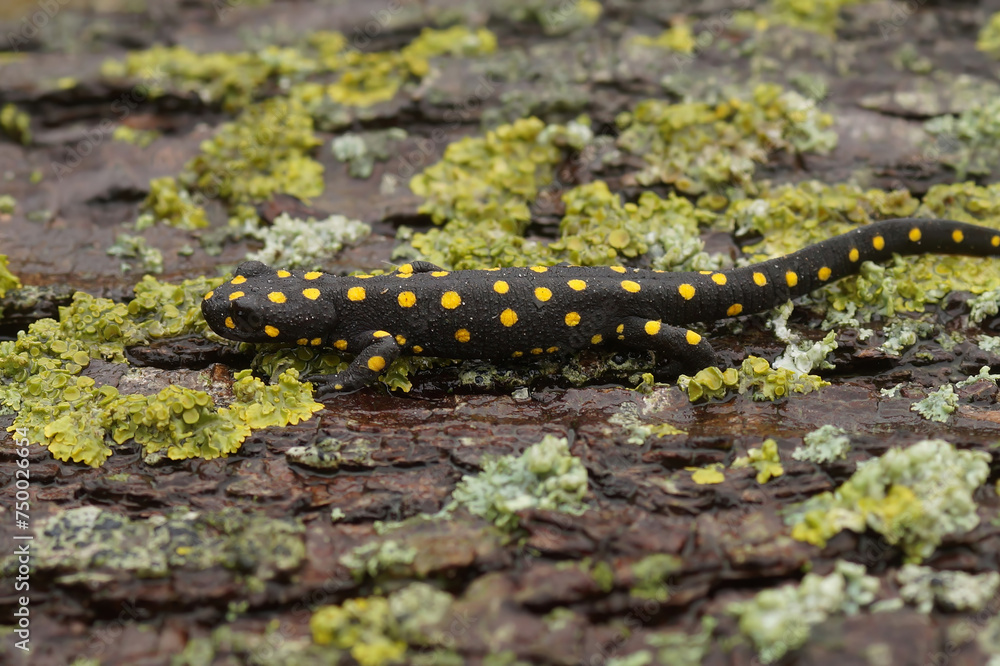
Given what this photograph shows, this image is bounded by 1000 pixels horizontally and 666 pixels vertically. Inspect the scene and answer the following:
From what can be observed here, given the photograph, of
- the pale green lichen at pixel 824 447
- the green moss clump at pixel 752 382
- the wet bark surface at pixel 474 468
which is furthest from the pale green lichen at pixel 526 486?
the pale green lichen at pixel 824 447

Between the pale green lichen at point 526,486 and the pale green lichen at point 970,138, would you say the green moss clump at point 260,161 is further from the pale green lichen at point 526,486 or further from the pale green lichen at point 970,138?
the pale green lichen at point 970,138

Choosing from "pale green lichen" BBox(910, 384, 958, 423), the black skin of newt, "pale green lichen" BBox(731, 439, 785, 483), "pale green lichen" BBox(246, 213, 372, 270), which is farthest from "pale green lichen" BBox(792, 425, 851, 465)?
"pale green lichen" BBox(246, 213, 372, 270)

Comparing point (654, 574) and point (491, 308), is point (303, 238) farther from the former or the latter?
point (654, 574)

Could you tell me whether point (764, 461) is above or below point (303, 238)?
below

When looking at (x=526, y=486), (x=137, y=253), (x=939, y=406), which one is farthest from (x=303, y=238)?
(x=939, y=406)

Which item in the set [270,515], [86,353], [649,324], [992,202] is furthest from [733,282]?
[86,353]

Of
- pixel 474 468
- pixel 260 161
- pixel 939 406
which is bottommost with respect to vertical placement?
pixel 474 468
